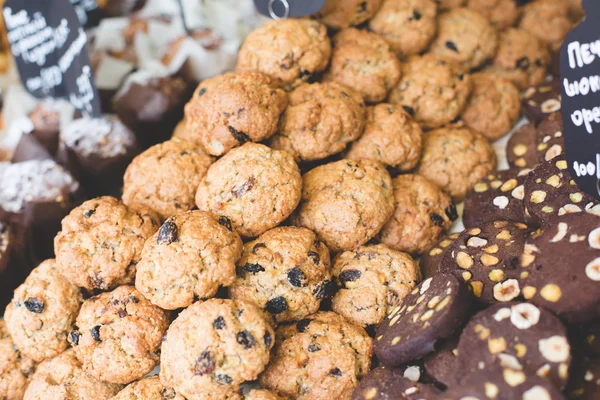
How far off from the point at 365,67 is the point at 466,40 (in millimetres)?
655

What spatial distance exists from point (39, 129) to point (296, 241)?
187cm

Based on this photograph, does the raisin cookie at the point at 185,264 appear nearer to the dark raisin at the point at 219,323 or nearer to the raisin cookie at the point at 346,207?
the dark raisin at the point at 219,323

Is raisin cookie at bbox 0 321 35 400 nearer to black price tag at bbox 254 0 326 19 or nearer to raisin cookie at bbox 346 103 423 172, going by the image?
raisin cookie at bbox 346 103 423 172

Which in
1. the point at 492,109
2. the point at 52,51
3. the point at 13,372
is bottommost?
the point at 13,372

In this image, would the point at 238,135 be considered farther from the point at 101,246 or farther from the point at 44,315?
the point at 44,315

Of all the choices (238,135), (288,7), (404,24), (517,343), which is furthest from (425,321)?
(404,24)

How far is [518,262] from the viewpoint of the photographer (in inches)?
61.9

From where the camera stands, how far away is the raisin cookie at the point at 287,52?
2.16 m

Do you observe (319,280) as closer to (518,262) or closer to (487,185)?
(518,262)

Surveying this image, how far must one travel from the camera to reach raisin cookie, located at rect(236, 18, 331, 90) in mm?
2162

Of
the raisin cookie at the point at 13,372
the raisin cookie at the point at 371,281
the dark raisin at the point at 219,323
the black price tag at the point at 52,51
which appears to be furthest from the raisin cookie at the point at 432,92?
the raisin cookie at the point at 13,372

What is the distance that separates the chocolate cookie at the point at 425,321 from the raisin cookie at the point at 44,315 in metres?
1.08

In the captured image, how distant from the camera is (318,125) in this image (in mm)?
2018

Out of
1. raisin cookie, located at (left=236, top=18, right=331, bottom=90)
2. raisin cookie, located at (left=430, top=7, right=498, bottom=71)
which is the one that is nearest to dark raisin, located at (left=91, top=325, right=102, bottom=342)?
raisin cookie, located at (left=236, top=18, right=331, bottom=90)
